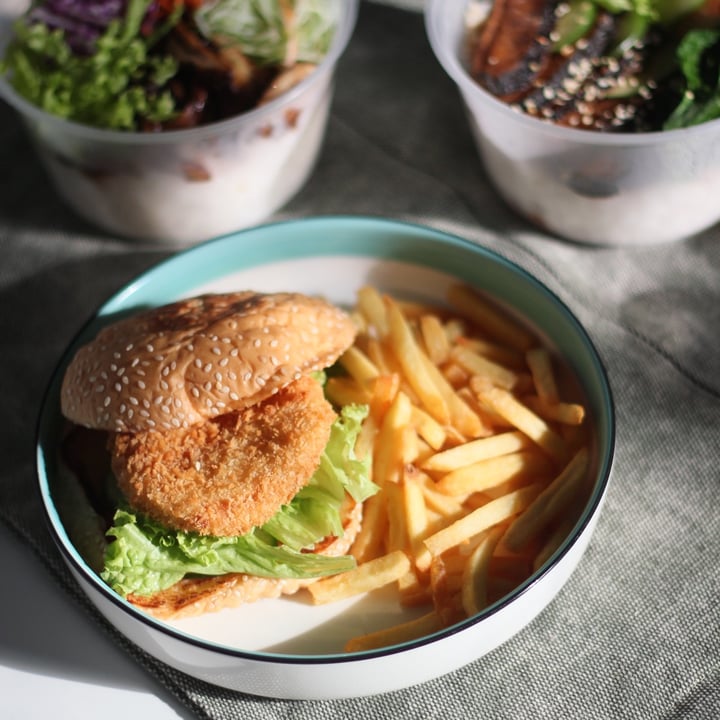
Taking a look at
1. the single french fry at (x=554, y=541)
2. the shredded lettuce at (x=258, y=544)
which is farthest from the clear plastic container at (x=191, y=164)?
the single french fry at (x=554, y=541)

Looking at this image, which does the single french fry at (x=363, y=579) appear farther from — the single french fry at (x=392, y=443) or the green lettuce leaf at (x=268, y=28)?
the green lettuce leaf at (x=268, y=28)

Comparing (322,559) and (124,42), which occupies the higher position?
(124,42)

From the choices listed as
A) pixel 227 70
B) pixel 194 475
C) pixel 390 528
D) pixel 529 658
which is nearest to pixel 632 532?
pixel 529 658

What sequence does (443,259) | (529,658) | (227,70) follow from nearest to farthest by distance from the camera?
(529,658), (443,259), (227,70)

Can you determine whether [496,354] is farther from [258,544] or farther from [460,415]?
[258,544]

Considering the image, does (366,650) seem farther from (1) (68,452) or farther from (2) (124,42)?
(2) (124,42)

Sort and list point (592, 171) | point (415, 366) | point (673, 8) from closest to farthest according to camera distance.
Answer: point (415, 366) < point (592, 171) < point (673, 8)

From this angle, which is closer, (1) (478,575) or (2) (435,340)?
(1) (478,575)

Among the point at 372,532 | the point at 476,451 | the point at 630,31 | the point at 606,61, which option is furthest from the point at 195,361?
the point at 630,31
